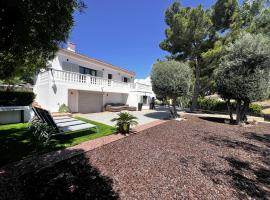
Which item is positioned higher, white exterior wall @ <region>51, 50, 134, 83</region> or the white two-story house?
white exterior wall @ <region>51, 50, 134, 83</region>

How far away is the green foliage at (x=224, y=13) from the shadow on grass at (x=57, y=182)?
25008mm

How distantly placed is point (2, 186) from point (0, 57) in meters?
5.29

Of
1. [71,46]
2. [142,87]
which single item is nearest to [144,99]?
[142,87]

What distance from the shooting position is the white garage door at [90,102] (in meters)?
19.6

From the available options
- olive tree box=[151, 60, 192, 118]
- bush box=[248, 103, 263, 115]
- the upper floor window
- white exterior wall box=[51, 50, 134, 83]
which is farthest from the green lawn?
bush box=[248, 103, 263, 115]

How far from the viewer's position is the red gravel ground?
3604 mm

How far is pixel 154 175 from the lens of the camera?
447cm

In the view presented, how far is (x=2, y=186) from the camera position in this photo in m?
3.69

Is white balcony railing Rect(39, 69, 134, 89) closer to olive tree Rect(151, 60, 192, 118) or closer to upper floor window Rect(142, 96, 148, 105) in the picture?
upper floor window Rect(142, 96, 148, 105)

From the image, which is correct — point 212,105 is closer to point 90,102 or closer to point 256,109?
point 256,109

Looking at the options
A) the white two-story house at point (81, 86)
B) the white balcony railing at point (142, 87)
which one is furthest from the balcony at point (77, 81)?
the white balcony railing at point (142, 87)

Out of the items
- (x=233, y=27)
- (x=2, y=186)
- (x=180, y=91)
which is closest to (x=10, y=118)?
(x=2, y=186)

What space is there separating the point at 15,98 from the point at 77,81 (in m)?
6.06

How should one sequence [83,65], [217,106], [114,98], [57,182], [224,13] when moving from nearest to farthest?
[57,182]
[83,65]
[224,13]
[114,98]
[217,106]
